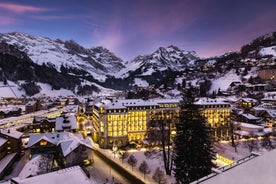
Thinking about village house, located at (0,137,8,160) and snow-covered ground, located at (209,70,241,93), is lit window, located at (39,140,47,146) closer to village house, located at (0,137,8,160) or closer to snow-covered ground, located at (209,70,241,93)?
village house, located at (0,137,8,160)

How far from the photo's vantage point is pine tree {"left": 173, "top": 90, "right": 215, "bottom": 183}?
2664 centimetres

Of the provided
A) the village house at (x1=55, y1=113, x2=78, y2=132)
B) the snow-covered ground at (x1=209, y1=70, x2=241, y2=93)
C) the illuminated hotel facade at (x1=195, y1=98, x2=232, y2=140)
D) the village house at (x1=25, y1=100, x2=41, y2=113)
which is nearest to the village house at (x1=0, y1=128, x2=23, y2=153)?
the village house at (x1=55, y1=113, x2=78, y2=132)

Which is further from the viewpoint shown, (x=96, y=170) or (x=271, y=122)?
(x=271, y=122)

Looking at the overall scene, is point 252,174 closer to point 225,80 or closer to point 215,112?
point 215,112

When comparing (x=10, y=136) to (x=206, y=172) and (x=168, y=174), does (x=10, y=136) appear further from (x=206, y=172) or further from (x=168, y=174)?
(x=206, y=172)

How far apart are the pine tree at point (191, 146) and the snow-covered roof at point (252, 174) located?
16.0 metres

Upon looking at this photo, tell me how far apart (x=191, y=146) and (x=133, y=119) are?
4538cm

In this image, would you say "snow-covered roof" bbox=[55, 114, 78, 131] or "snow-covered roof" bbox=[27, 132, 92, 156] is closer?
"snow-covered roof" bbox=[27, 132, 92, 156]

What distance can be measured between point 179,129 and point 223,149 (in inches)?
1384

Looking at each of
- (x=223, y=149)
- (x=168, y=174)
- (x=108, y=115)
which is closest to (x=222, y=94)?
(x=223, y=149)

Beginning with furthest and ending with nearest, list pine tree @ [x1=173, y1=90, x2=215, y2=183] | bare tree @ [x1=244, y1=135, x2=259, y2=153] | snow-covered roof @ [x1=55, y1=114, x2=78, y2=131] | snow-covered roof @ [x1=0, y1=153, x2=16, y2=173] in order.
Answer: snow-covered roof @ [x1=55, y1=114, x2=78, y2=131] < bare tree @ [x1=244, y1=135, x2=259, y2=153] < snow-covered roof @ [x1=0, y1=153, x2=16, y2=173] < pine tree @ [x1=173, y1=90, x2=215, y2=183]

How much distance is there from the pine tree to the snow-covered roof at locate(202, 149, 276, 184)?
16.0 m

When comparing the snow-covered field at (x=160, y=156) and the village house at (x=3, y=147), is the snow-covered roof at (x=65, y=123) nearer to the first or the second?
the snow-covered field at (x=160, y=156)

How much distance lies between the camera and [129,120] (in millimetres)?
71625
